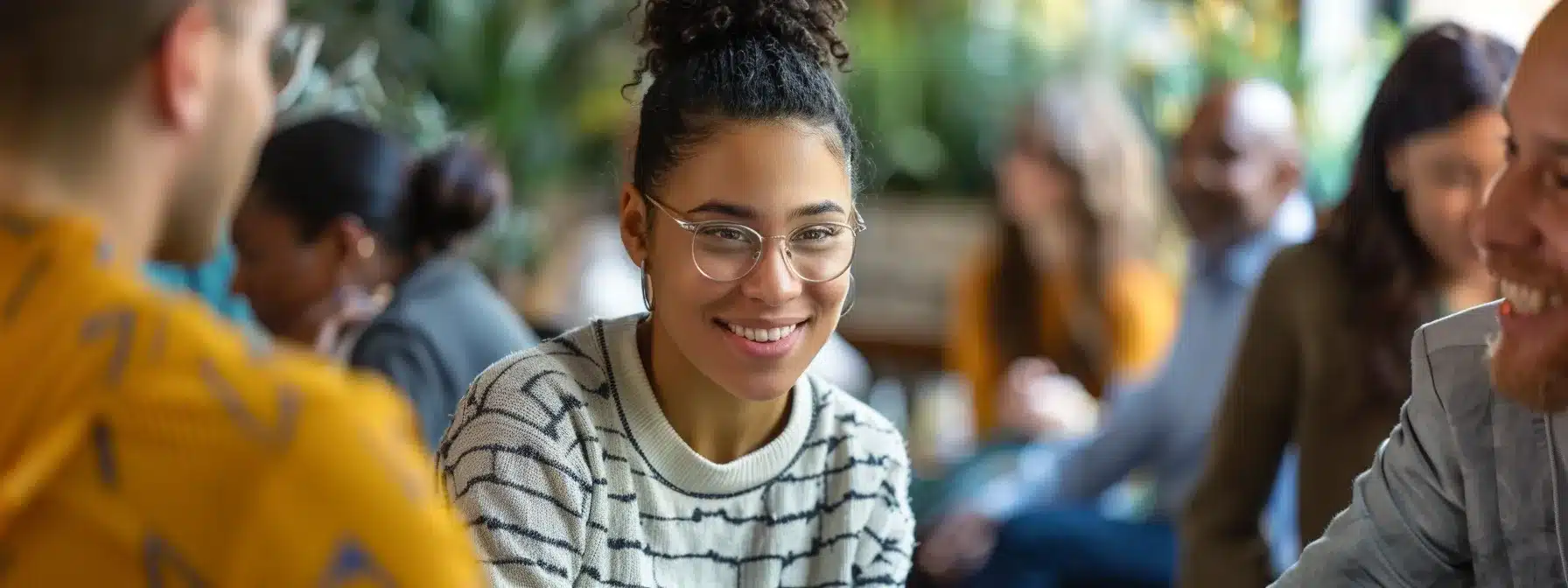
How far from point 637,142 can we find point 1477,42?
110cm

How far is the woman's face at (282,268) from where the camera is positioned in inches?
95.9

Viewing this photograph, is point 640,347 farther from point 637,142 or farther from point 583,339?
point 637,142

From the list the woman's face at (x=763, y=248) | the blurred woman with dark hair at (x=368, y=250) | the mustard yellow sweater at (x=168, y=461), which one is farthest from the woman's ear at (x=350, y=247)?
the mustard yellow sweater at (x=168, y=461)

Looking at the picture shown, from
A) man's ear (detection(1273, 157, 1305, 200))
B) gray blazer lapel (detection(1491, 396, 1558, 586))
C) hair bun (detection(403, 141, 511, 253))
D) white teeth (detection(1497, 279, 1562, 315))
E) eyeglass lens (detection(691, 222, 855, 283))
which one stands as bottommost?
gray blazer lapel (detection(1491, 396, 1558, 586))

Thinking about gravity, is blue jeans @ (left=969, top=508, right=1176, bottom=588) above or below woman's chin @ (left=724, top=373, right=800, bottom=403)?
above

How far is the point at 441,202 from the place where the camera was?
2.52 metres

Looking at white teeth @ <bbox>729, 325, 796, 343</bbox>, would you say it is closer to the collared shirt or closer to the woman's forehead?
the woman's forehead

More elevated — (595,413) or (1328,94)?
(1328,94)

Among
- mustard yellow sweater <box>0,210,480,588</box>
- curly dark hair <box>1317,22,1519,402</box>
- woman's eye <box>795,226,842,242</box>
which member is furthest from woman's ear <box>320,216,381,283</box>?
mustard yellow sweater <box>0,210,480,588</box>

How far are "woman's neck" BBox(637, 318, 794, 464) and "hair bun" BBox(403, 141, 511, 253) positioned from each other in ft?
3.15

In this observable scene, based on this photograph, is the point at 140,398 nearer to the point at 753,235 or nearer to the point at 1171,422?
the point at 753,235

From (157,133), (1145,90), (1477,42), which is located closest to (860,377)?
(1145,90)

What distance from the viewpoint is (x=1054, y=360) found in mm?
3600

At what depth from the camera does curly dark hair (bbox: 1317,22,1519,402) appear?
197cm
